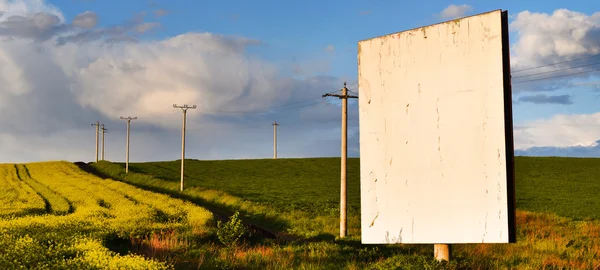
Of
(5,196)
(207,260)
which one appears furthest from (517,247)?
(5,196)

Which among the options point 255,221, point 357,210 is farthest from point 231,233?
point 357,210

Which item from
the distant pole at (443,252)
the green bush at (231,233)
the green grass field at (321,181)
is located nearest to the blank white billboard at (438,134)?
the distant pole at (443,252)

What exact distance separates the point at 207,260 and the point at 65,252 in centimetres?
407

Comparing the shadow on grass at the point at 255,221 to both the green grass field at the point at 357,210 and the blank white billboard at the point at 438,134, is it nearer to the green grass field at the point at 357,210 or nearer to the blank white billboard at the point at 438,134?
the green grass field at the point at 357,210

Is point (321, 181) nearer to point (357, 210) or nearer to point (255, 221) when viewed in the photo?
point (357, 210)

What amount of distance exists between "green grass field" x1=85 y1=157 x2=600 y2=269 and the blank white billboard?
2036 mm

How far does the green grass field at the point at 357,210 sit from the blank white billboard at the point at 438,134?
2036 mm

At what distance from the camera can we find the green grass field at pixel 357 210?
14.3 metres

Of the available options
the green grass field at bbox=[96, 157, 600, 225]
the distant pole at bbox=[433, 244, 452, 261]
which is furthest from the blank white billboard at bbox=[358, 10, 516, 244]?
Result: the green grass field at bbox=[96, 157, 600, 225]

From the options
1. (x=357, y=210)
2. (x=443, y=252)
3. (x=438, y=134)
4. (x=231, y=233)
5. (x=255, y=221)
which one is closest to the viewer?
(x=438, y=134)

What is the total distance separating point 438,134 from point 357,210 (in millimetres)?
24949

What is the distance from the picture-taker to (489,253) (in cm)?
1591

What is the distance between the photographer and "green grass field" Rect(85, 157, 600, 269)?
1426 cm

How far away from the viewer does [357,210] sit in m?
32.0
